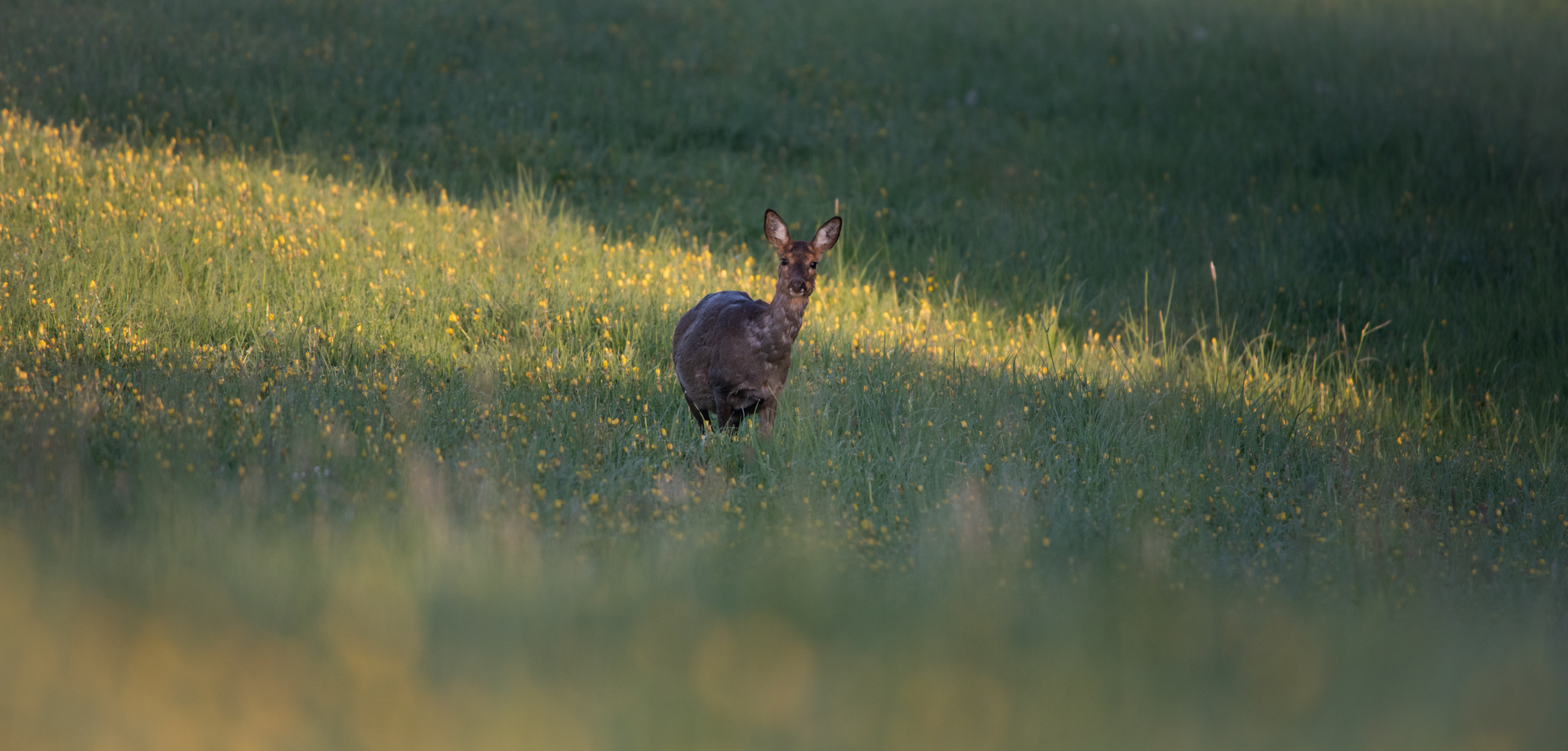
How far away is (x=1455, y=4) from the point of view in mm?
18750

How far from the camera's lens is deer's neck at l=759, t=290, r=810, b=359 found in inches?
237

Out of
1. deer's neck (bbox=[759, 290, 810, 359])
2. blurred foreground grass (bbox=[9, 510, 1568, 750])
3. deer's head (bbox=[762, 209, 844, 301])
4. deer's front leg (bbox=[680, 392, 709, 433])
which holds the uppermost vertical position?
deer's head (bbox=[762, 209, 844, 301])

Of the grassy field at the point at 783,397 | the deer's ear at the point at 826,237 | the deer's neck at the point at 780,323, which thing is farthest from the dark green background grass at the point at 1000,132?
the deer's neck at the point at 780,323

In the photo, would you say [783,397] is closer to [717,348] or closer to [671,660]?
[717,348]

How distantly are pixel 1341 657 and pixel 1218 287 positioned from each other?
26.8ft

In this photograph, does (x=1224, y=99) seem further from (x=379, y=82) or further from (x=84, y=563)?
(x=84, y=563)

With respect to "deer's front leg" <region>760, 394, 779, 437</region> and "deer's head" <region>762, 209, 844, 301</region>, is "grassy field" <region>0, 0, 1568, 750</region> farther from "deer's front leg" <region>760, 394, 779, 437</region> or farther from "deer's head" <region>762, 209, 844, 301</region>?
"deer's head" <region>762, 209, 844, 301</region>

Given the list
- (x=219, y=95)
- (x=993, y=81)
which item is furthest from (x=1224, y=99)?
(x=219, y=95)

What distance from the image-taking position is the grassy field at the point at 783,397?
3293 mm

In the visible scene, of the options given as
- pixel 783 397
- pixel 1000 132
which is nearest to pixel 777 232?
pixel 783 397

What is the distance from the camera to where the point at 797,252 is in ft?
19.3

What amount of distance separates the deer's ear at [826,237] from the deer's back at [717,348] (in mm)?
473

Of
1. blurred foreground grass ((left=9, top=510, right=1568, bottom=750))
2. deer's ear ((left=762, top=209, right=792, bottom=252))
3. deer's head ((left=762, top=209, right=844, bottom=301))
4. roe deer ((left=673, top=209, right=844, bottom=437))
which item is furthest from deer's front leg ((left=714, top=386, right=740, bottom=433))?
blurred foreground grass ((left=9, top=510, right=1568, bottom=750))

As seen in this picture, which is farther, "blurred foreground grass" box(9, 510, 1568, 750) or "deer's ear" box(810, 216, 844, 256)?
"deer's ear" box(810, 216, 844, 256)
